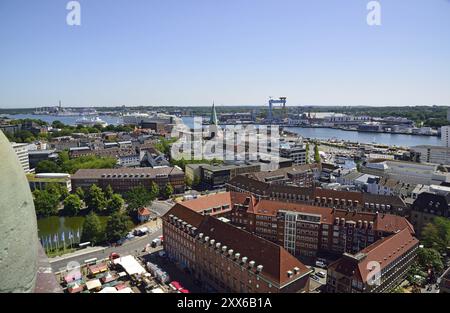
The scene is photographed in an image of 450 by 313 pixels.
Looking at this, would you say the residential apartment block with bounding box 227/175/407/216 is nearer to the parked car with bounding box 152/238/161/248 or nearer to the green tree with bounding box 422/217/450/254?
the green tree with bounding box 422/217/450/254

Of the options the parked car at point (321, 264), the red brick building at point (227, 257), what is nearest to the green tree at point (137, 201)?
the red brick building at point (227, 257)

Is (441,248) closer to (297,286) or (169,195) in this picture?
(297,286)

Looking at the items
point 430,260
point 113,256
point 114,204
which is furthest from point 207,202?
point 430,260

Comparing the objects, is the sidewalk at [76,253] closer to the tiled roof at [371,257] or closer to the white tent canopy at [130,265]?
the white tent canopy at [130,265]

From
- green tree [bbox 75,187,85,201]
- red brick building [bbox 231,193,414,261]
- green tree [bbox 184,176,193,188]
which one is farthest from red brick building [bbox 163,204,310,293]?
green tree [bbox 184,176,193,188]

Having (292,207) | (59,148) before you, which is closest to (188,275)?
(292,207)
